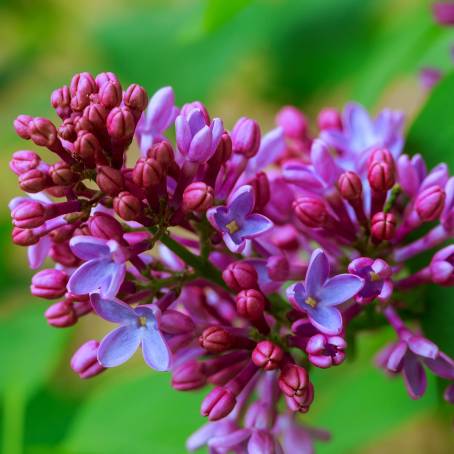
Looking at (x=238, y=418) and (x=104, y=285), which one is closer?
(x=104, y=285)

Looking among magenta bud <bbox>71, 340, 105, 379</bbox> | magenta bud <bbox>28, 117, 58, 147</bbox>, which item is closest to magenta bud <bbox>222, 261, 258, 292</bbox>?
magenta bud <bbox>71, 340, 105, 379</bbox>

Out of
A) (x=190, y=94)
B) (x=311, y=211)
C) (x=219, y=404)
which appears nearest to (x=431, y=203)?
(x=311, y=211)

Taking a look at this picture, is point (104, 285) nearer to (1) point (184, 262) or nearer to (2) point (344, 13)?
(1) point (184, 262)

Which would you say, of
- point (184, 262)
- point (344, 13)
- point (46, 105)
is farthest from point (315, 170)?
point (344, 13)

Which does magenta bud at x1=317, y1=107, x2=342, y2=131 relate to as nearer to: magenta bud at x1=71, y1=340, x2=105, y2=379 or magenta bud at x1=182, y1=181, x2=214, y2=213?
magenta bud at x1=182, y1=181, x2=214, y2=213

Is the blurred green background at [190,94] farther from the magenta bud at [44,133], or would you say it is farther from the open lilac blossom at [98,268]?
the magenta bud at [44,133]
